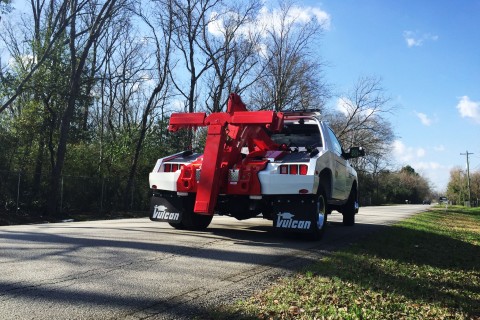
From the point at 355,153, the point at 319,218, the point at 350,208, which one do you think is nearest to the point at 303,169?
the point at 319,218

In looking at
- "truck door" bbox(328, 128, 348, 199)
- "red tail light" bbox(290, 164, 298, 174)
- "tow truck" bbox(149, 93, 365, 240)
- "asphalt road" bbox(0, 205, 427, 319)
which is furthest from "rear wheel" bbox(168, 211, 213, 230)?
"truck door" bbox(328, 128, 348, 199)

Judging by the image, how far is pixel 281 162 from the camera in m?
7.48

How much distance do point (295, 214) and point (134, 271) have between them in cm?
335

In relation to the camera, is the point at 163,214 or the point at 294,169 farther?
the point at 163,214

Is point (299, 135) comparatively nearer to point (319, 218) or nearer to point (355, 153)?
point (355, 153)

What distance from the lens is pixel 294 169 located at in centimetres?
730

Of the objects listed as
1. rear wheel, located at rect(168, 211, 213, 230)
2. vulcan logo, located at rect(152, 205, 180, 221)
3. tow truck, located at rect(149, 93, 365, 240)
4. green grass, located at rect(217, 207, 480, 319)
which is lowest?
green grass, located at rect(217, 207, 480, 319)

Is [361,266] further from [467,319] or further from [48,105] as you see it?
[48,105]

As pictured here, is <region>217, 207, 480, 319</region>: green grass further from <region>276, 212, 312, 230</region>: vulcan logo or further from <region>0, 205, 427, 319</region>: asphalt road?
<region>276, 212, 312, 230</region>: vulcan logo

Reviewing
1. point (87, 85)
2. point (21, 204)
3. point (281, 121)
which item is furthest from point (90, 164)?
point (281, 121)

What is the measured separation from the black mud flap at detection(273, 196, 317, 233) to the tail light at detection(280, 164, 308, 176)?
0.52 meters

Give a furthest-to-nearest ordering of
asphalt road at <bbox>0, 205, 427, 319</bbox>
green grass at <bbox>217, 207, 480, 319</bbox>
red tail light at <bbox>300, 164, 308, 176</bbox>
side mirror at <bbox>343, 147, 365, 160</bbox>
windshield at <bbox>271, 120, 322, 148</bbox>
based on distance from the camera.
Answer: side mirror at <bbox>343, 147, 365, 160</bbox>
windshield at <bbox>271, 120, 322, 148</bbox>
red tail light at <bbox>300, 164, 308, 176</bbox>
green grass at <bbox>217, 207, 480, 319</bbox>
asphalt road at <bbox>0, 205, 427, 319</bbox>

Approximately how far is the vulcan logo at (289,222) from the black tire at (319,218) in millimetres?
141

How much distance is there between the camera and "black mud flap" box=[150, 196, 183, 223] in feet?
27.4
